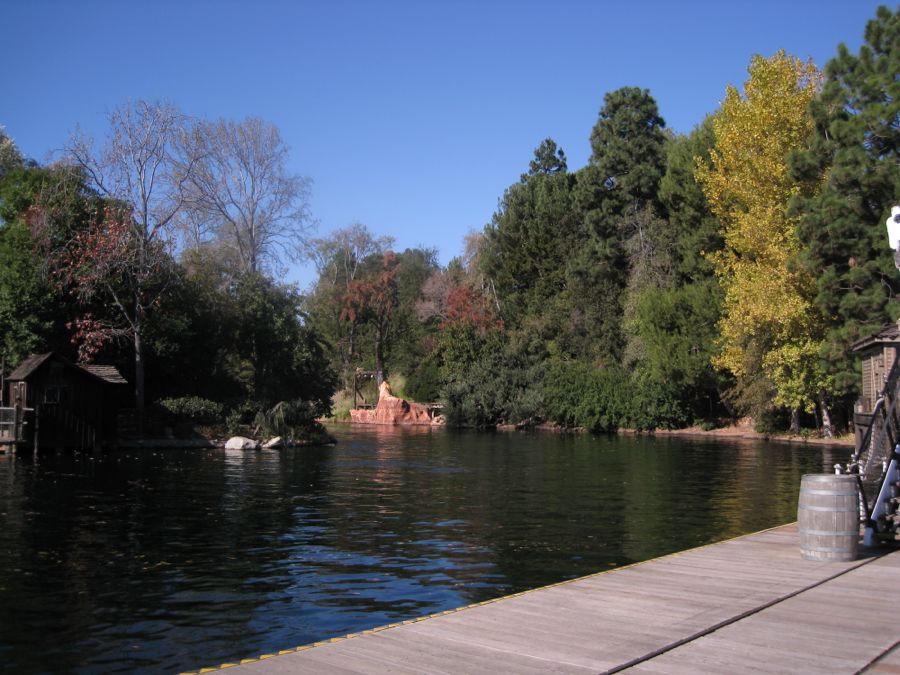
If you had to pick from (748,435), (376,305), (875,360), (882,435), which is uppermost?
(376,305)

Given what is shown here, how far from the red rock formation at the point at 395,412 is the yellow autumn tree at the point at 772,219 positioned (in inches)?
1235

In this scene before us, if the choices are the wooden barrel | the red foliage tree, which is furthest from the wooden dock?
the red foliage tree

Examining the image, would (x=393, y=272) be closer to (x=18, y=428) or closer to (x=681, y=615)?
(x=18, y=428)

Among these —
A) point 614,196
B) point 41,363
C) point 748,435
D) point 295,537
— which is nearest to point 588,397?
point 748,435

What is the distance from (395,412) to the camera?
2704 inches

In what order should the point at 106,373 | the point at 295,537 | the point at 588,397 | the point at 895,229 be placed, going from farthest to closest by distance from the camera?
the point at 588,397, the point at 106,373, the point at 295,537, the point at 895,229

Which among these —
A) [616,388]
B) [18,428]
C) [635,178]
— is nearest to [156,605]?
[18,428]

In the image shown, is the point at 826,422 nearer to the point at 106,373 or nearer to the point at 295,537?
the point at 106,373

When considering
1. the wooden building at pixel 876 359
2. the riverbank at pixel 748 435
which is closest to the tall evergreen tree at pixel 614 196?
the riverbank at pixel 748 435

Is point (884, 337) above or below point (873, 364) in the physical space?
above

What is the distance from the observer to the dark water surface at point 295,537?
10078mm

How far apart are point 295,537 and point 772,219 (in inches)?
Answer: 1215

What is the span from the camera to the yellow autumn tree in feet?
129

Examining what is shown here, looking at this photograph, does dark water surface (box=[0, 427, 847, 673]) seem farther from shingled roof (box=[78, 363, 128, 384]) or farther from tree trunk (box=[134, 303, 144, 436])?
tree trunk (box=[134, 303, 144, 436])
